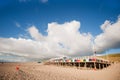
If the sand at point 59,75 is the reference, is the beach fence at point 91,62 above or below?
above

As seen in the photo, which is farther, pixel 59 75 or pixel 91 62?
pixel 91 62

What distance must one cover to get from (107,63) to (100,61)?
219 centimetres

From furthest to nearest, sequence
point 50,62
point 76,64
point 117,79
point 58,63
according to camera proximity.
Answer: point 50,62, point 58,63, point 76,64, point 117,79

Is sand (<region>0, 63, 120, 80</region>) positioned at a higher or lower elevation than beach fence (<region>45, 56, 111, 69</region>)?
lower

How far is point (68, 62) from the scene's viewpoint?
50281 millimetres

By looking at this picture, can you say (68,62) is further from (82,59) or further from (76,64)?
(82,59)

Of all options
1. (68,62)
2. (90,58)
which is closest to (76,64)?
(68,62)

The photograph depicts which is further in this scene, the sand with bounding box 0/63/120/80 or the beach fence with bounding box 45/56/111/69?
the beach fence with bounding box 45/56/111/69

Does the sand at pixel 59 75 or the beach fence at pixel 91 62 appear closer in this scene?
the sand at pixel 59 75

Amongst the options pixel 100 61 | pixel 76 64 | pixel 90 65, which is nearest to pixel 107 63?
pixel 100 61

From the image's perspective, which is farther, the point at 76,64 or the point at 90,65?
the point at 76,64

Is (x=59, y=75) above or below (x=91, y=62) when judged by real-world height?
below

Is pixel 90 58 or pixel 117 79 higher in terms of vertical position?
pixel 90 58

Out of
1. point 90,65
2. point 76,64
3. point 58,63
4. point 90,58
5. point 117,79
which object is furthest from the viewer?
point 58,63
